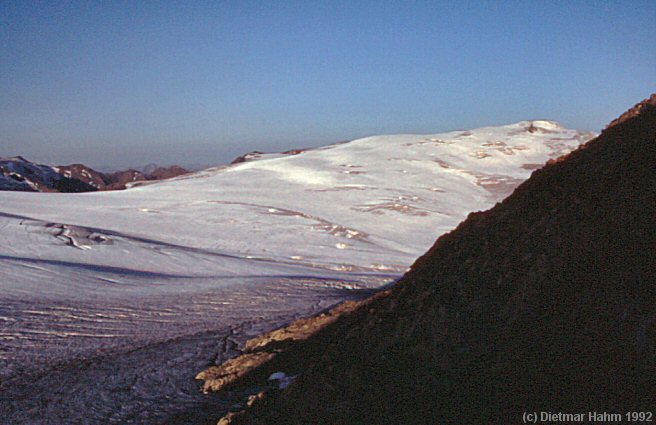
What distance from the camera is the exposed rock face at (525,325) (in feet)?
4.78

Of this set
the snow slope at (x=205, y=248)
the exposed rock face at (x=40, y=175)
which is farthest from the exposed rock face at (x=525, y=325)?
the exposed rock face at (x=40, y=175)

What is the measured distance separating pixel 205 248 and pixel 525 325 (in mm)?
3451

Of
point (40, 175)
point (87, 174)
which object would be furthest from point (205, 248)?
point (87, 174)

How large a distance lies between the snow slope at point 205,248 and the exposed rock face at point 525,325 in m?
0.81

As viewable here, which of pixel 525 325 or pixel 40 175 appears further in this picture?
pixel 40 175

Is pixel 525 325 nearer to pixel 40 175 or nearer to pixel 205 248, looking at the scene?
pixel 205 248

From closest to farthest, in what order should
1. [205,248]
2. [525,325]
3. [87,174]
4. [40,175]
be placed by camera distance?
1. [525,325]
2. [205,248]
3. [40,175]
4. [87,174]

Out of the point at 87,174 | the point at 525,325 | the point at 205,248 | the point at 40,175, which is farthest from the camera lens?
Answer: the point at 87,174

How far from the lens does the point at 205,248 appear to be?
4.63 metres

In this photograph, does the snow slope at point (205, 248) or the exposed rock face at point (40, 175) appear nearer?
the snow slope at point (205, 248)

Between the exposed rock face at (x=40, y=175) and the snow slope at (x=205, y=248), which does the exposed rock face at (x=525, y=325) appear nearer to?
the snow slope at (x=205, y=248)

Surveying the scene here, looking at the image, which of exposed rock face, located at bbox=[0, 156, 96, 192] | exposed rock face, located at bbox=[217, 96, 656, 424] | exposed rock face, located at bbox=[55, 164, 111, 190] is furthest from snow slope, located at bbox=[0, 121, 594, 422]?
exposed rock face, located at bbox=[55, 164, 111, 190]

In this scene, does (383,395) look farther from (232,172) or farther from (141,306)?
(232,172)

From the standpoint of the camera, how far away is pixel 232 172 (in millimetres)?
9281
